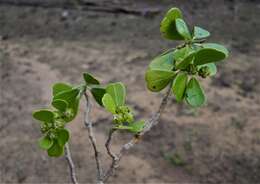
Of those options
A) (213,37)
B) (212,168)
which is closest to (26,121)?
(212,168)

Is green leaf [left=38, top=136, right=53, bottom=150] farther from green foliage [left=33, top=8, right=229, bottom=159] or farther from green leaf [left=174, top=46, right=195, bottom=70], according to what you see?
green leaf [left=174, top=46, right=195, bottom=70]

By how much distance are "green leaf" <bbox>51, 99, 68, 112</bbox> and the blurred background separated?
132 cm

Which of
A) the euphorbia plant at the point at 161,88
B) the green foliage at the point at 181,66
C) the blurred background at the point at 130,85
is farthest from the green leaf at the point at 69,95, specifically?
the blurred background at the point at 130,85

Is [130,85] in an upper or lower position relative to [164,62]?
upper

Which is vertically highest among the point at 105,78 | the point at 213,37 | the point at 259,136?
the point at 213,37

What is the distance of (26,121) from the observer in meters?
2.48

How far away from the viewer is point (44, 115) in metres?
0.78

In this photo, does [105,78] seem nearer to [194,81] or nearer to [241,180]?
[241,180]

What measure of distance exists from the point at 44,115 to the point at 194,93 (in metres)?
0.23

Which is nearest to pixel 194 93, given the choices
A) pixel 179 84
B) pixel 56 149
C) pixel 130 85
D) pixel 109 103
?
pixel 179 84

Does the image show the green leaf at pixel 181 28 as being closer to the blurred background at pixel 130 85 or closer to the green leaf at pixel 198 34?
the green leaf at pixel 198 34

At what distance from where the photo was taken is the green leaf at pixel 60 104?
0.79 m

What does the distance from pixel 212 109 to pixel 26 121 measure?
909mm

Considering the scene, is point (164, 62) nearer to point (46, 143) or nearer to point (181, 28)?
point (181, 28)
